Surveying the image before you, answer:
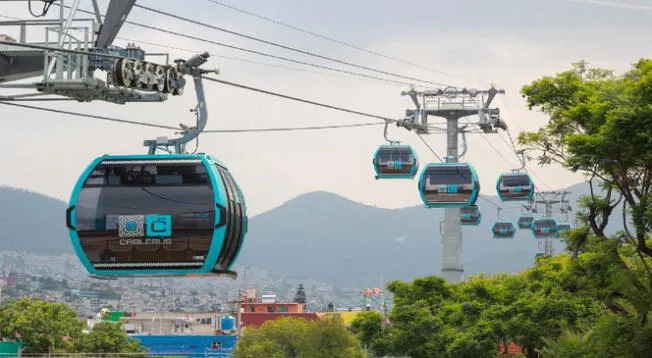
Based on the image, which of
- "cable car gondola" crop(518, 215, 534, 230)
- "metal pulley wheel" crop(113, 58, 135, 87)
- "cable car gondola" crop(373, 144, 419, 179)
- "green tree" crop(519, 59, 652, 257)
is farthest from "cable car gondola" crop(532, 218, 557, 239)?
"metal pulley wheel" crop(113, 58, 135, 87)

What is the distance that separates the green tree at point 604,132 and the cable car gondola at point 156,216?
296 inches

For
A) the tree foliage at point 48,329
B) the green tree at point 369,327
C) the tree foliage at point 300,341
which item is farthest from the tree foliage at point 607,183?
the tree foliage at point 300,341

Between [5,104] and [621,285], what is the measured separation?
45.1 feet

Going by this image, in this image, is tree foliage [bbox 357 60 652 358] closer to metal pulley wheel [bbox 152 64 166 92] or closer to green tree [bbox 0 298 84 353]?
metal pulley wheel [bbox 152 64 166 92]

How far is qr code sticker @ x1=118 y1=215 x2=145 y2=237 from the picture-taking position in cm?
2634

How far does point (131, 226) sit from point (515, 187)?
43842 mm

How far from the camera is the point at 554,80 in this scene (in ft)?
104

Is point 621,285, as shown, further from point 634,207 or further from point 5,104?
point 5,104

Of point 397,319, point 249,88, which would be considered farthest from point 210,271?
point 397,319

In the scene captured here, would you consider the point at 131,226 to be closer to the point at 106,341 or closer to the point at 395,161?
the point at 395,161

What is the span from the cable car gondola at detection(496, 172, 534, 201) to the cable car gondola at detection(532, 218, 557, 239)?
2564 cm

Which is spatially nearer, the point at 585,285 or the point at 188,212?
the point at 188,212

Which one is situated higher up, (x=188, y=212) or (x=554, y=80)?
(x=554, y=80)

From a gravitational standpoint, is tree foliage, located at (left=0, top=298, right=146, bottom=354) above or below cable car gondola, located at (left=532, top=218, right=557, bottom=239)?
below
